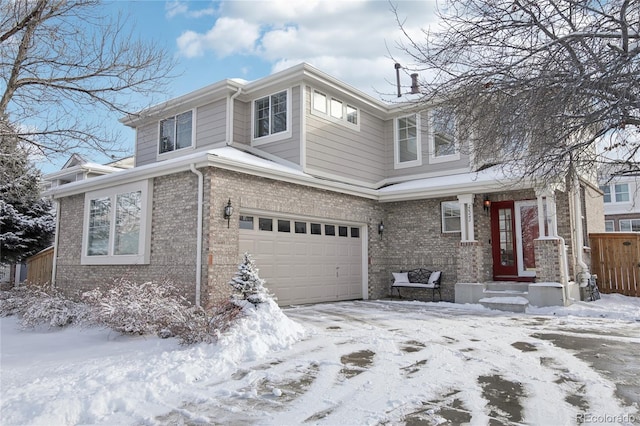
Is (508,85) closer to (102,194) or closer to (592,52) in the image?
(592,52)

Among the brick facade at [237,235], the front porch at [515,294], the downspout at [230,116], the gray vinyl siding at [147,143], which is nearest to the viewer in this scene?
the brick facade at [237,235]

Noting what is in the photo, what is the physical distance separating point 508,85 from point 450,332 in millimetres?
4656

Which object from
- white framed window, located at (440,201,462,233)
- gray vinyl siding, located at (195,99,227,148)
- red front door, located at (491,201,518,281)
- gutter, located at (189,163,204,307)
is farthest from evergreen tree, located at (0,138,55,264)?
red front door, located at (491,201,518,281)

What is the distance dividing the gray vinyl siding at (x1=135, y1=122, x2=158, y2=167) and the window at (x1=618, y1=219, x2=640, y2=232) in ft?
84.4

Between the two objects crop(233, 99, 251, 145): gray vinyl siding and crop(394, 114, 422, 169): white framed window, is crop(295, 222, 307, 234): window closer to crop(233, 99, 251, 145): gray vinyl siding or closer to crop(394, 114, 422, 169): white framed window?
crop(233, 99, 251, 145): gray vinyl siding

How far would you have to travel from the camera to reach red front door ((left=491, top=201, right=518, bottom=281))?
503 inches

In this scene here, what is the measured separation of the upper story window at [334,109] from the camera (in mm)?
13016

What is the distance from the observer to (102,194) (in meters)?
11.7

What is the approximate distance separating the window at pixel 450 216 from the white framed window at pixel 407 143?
203cm

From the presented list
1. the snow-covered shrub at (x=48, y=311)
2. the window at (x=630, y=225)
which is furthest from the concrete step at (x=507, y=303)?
the window at (x=630, y=225)

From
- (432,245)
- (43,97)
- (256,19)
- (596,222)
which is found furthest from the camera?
(596,222)

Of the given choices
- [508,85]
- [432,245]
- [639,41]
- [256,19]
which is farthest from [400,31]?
[432,245]

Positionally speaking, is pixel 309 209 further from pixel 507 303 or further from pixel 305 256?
pixel 507 303

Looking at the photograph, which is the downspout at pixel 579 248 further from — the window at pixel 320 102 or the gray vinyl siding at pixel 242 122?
the gray vinyl siding at pixel 242 122
